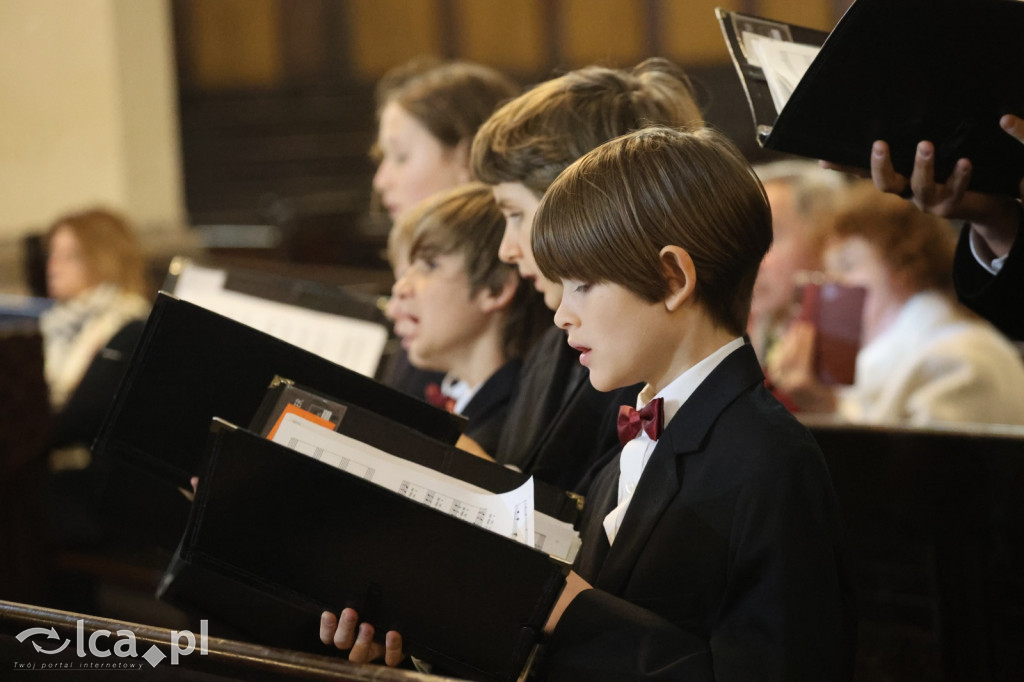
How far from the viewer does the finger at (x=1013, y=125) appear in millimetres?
1527

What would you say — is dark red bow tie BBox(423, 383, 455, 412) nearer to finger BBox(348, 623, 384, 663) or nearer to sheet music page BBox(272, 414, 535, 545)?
sheet music page BBox(272, 414, 535, 545)

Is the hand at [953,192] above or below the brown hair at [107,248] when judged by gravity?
above

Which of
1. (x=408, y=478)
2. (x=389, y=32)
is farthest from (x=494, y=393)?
(x=389, y=32)

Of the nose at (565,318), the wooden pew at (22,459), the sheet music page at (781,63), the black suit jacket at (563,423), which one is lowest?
the wooden pew at (22,459)

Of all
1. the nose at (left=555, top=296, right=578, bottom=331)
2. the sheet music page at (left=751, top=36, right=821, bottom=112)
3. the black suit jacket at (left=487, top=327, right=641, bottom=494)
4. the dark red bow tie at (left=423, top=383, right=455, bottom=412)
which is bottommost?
the dark red bow tie at (left=423, top=383, right=455, bottom=412)

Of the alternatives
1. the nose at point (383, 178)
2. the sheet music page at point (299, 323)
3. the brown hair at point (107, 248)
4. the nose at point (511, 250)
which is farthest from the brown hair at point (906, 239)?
the brown hair at point (107, 248)

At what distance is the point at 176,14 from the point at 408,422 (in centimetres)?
804

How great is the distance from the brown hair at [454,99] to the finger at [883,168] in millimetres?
1318

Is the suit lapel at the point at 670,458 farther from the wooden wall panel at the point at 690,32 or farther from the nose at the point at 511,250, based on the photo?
the wooden wall panel at the point at 690,32

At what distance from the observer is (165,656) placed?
1.09 metres

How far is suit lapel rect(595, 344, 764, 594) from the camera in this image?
133cm

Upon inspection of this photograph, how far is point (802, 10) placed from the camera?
7832 millimetres

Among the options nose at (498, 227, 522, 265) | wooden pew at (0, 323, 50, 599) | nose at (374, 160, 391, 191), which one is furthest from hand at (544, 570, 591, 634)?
wooden pew at (0, 323, 50, 599)

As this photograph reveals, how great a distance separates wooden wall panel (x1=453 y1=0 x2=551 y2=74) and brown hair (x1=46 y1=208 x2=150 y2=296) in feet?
13.8
